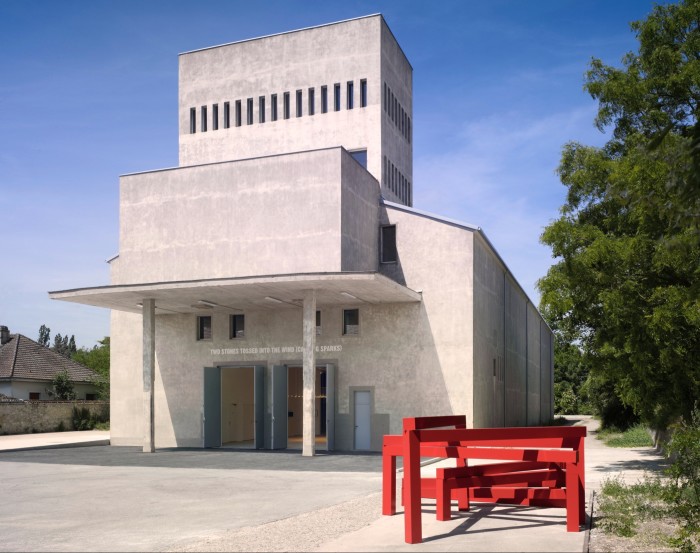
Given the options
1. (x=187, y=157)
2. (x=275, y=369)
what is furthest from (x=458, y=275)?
(x=187, y=157)

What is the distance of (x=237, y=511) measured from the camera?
12375 millimetres

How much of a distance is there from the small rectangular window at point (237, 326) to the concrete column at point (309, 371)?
566cm

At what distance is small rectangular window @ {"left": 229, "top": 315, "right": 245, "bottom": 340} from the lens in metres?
29.8

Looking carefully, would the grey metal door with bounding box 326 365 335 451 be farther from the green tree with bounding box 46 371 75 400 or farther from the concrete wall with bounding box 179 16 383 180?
the green tree with bounding box 46 371 75 400

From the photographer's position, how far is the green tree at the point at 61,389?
51062mm

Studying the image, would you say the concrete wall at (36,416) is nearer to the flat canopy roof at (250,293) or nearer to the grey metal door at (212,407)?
the flat canopy roof at (250,293)

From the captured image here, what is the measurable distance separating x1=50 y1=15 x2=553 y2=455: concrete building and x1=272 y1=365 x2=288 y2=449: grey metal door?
4cm

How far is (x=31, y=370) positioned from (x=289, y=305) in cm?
2885

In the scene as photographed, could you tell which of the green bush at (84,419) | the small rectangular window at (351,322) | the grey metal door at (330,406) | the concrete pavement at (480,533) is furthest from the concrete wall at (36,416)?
the concrete pavement at (480,533)

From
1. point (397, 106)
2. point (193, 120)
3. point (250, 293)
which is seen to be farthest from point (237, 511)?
point (193, 120)

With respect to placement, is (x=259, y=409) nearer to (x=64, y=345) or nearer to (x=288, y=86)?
(x=288, y=86)

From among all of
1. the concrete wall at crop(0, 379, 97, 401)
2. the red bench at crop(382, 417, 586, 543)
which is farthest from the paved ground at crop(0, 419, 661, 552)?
the concrete wall at crop(0, 379, 97, 401)

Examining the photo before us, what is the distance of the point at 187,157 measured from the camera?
1581 inches

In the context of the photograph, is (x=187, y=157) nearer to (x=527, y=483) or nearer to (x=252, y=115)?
(x=252, y=115)
